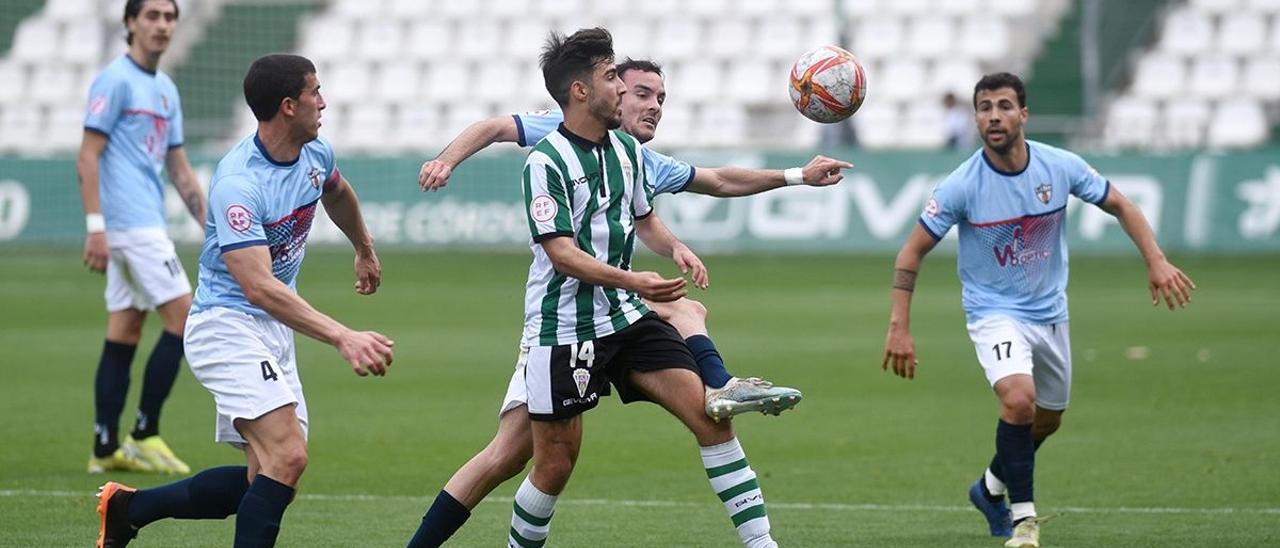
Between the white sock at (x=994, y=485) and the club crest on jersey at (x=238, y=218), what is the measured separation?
3693mm

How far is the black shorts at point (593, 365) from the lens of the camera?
266 inches

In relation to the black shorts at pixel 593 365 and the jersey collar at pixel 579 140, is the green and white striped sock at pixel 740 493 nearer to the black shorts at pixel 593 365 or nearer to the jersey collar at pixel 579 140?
the black shorts at pixel 593 365

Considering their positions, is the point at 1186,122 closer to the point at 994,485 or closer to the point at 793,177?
the point at 994,485

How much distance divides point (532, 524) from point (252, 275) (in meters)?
1.50

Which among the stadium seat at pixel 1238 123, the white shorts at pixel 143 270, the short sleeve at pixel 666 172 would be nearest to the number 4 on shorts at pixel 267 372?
the short sleeve at pixel 666 172

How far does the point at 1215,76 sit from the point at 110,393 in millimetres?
22239

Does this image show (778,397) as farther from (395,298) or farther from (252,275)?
(395,298)

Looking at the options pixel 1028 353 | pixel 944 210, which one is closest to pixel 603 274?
pixel 944 210

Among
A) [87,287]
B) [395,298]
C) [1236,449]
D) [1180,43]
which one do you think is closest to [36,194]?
[87,287]

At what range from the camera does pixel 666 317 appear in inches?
296

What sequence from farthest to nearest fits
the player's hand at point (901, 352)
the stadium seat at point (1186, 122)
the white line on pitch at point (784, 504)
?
the stadium seat at point (1186, 122), the white line on pitch at point (784, 504), the player's hand at point (901, 352)

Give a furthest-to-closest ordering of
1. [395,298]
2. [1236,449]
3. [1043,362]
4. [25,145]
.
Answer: [25,145] < [395,298] < [1236,449] < [1043,362]

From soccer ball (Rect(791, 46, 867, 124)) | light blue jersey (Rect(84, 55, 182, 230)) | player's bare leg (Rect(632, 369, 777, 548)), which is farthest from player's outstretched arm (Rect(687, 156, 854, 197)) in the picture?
light blue jersey (Rect(84, 55, 182, 230))

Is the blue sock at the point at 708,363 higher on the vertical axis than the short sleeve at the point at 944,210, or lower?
lower
